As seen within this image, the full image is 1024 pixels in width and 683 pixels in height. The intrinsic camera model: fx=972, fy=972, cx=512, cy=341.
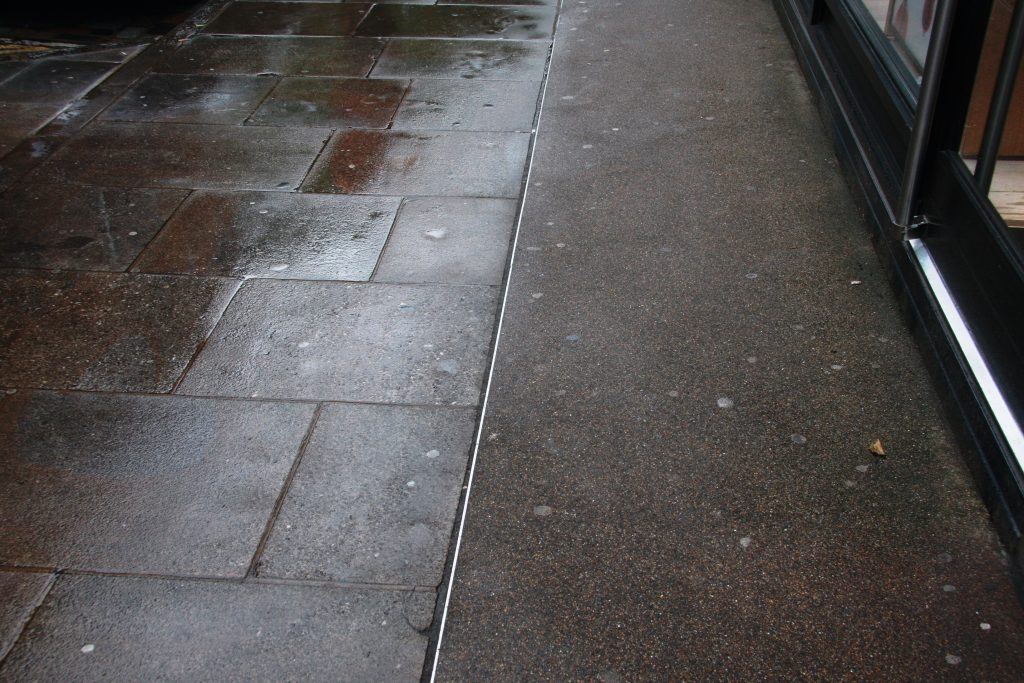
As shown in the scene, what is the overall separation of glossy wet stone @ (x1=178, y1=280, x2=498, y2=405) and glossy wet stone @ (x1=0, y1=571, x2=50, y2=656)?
106 centimetres

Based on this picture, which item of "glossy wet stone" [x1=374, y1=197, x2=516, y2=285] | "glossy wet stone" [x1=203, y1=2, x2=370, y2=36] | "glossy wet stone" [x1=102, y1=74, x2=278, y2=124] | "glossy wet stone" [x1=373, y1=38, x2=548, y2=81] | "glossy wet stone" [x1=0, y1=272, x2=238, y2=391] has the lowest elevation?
"glossy wet stone" [x1=373, y1=38, x2=548, y2=81]

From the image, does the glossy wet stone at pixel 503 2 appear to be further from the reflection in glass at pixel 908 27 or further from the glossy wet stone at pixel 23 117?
the reflection in glass at pixel 908 27

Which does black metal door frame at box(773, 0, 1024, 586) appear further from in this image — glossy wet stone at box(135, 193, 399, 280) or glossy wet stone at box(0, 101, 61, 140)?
glossy wet stone at box(0, 101, 61, 140)

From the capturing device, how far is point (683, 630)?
9.59ft

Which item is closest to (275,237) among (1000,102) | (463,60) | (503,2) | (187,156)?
(187,156)

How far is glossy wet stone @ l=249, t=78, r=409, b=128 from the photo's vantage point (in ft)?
21.6

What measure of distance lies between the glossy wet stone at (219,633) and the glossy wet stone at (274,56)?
5.07 m

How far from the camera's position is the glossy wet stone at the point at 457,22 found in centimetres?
821

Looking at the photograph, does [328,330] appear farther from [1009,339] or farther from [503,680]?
[1009,339]

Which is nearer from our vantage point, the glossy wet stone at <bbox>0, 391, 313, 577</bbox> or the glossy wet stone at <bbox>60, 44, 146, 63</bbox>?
the glossy wet stone at <bbox>0, 391, 313, 577</bbox>

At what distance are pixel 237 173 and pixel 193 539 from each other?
3.15 meters

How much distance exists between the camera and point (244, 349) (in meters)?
4.31

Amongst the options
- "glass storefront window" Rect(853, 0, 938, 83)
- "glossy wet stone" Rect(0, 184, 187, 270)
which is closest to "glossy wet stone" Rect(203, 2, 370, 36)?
"glossy wet stone" Rect(0, 184, 187, 270)

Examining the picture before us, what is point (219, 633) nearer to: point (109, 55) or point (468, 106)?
point (468, 106)
